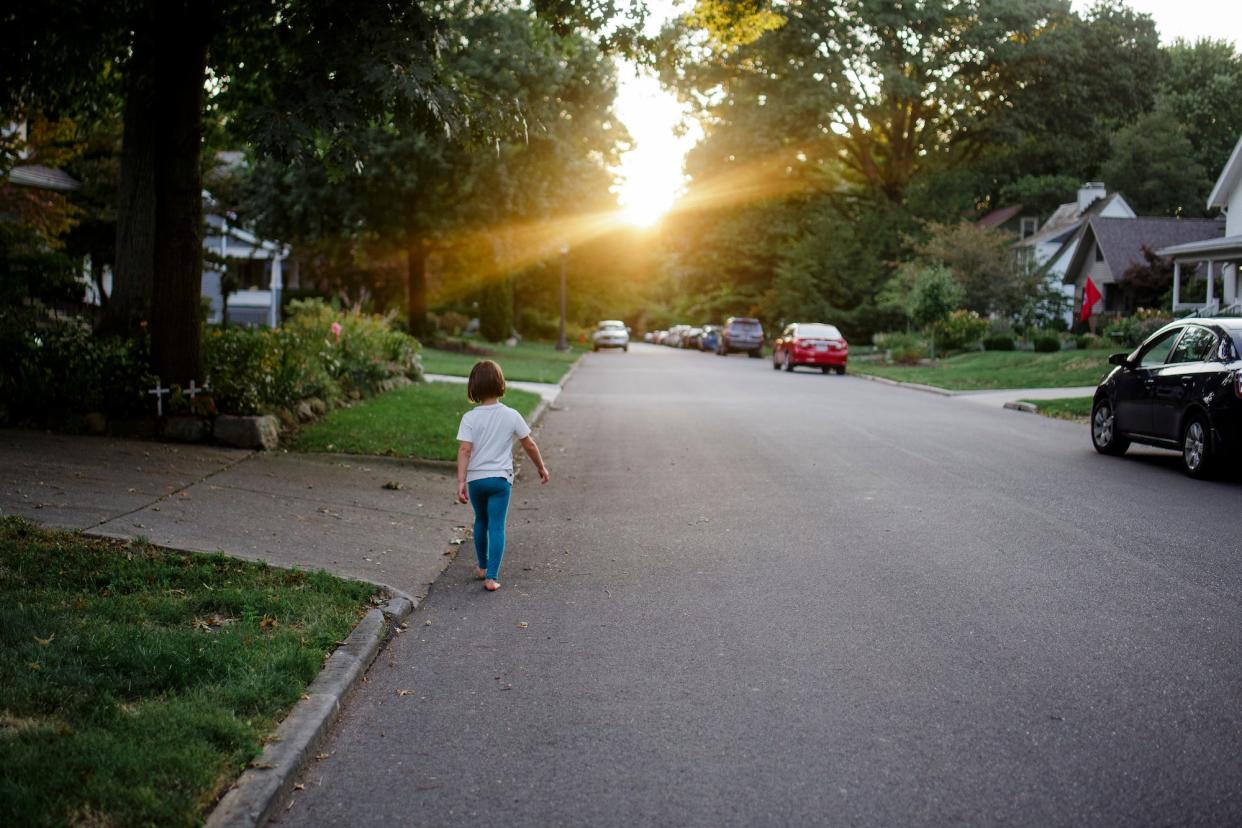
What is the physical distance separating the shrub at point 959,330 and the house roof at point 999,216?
25.4 metres

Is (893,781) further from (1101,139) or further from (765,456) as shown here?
(1101,139)

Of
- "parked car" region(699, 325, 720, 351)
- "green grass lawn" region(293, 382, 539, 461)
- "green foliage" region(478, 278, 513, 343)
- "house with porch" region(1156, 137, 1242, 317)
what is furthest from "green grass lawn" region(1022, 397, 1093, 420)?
"parked car" region(699, 325, 720, 351)

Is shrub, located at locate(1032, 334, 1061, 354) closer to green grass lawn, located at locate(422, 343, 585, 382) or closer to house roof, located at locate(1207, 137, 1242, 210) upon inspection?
house roof, located at locate(1207, 137, 1242, 210)

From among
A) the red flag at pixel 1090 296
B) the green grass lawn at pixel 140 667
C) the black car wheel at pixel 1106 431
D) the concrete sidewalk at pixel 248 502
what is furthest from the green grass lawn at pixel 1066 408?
the red flag at pixel 1090 296

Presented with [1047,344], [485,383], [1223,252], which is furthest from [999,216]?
[485,383]

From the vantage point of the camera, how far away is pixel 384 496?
1070cm

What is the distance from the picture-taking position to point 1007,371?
3206 centimetres

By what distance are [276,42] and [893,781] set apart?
12796 millimetres

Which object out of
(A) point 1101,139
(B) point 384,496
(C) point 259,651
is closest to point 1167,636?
(C) point 259,651

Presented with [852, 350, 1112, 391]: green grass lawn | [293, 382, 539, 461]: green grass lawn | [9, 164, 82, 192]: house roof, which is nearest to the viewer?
[293, 382, 539, 461]: green grass lawn

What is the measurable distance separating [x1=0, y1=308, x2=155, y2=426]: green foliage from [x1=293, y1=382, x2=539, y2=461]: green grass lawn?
1.78 m

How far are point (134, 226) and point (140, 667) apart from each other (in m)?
9.96

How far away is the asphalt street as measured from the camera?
4191 mm

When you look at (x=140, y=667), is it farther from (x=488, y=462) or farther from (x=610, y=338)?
(x=610, y=338)
